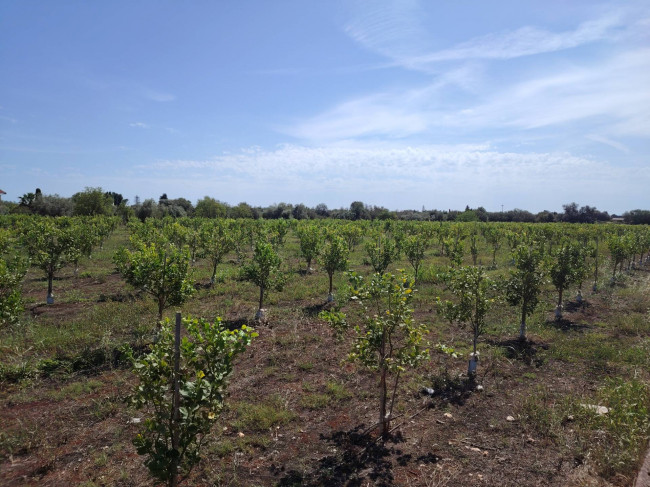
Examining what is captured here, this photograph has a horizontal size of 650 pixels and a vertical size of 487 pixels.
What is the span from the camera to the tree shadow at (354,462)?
5.60 metres

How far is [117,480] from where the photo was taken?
5523 millimetres

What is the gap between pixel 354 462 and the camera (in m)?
6.06

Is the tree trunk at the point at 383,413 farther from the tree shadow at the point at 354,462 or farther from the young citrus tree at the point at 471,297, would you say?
the young citrus tree at the point at 471,297

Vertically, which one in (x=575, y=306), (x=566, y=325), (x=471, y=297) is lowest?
(x=566, y=325)

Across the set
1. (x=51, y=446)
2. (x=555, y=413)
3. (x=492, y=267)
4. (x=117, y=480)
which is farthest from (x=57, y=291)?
(x=492, y=267)

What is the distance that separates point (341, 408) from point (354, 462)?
181 cm

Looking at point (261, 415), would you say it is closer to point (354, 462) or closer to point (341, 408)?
point (341, 408)

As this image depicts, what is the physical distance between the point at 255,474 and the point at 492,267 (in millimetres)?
25318

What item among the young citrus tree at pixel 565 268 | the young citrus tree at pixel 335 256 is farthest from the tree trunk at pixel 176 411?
the young citrus tree at pixel 565 268

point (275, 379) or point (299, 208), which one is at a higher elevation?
point (299, 208)

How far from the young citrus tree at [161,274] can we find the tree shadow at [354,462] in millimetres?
6161

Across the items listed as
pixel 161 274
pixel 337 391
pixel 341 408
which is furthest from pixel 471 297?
pixel 161 274

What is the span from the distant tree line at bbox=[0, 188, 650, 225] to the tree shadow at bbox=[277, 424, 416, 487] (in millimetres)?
51810

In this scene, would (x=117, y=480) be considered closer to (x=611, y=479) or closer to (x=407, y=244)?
(x=611, y=479)
